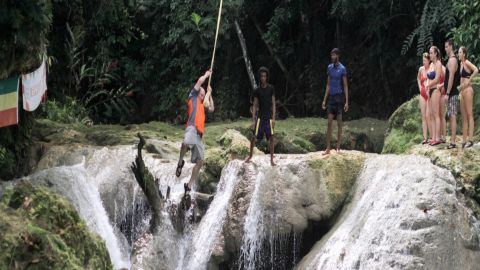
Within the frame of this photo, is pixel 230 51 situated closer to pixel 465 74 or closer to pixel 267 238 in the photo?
pixel 465 74

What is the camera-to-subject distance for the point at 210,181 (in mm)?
13094

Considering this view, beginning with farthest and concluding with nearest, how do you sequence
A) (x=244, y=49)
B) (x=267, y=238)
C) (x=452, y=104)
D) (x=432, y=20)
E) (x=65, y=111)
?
1. (x=244, y=49)
2. (x=65, y=111)
3. (x=432, y=20)
4. (x=452, y=104)
5. (x=267, y=238)

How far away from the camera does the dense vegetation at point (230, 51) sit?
18672 millimetres

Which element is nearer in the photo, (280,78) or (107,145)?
(107,145)

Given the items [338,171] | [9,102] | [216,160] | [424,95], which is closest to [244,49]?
[216,160]

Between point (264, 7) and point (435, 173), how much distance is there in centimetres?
1285

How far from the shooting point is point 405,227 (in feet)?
32.3

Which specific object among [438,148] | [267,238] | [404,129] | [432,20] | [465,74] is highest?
[432,20]

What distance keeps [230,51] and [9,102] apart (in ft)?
35.2

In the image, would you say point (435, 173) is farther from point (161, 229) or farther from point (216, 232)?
point (161, 229)

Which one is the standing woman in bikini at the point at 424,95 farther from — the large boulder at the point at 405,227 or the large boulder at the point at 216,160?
the large boulder at the point at 216,160

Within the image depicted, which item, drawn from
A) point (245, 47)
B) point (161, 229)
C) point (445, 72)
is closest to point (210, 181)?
point (161, 229)

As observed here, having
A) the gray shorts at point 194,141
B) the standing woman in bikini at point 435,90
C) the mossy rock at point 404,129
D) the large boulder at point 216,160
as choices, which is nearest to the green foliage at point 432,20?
the mossy rock at point 404,129

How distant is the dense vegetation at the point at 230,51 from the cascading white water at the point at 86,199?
15.0 ft
